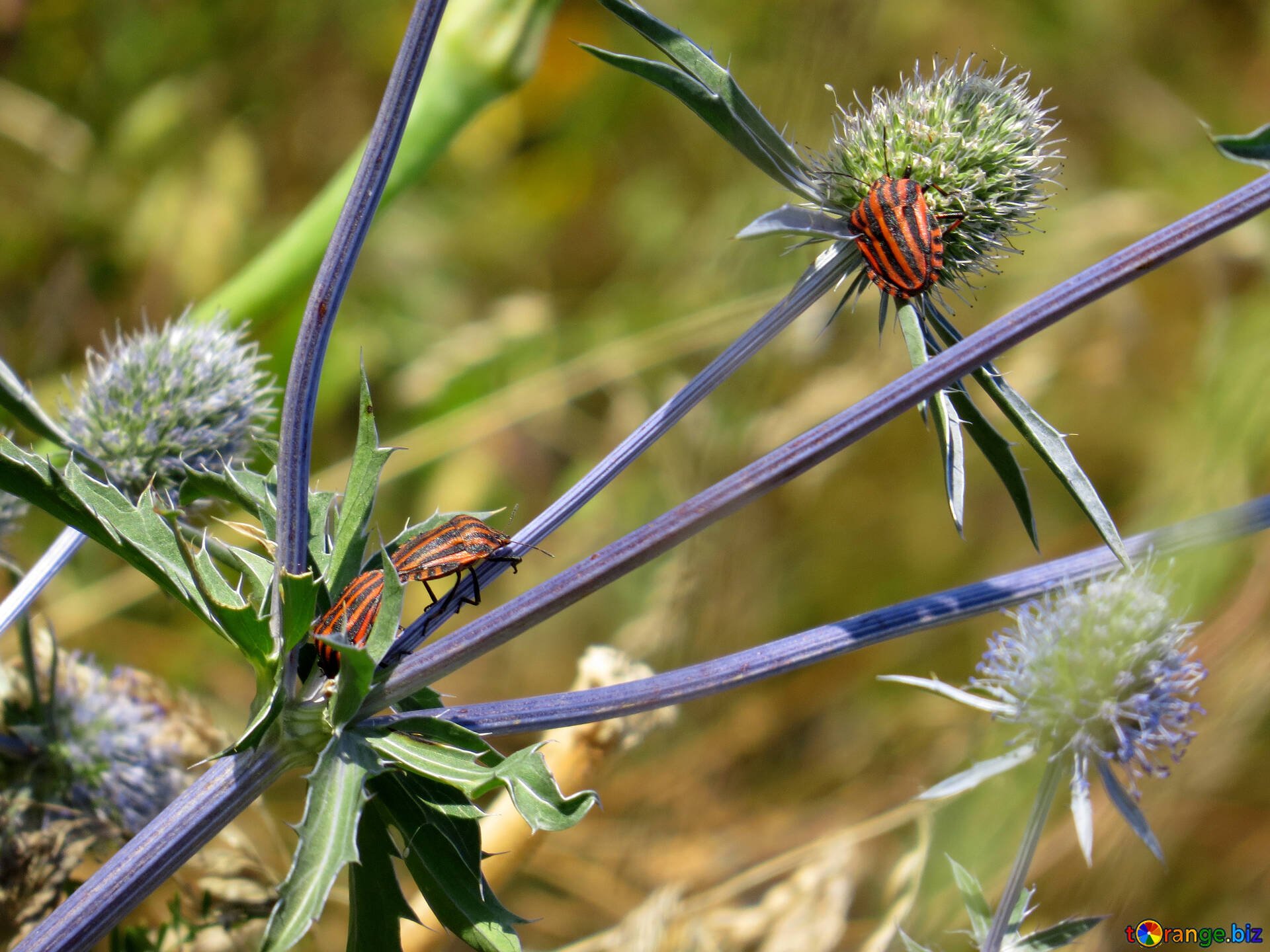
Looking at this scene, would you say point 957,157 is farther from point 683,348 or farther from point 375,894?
point 683,348

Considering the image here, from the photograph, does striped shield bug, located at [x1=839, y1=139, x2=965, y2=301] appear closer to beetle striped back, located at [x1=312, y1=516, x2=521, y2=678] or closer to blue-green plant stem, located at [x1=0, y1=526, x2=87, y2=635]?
beetle striped back, located at [x1=312, y1=516, x2=521, y2=678]

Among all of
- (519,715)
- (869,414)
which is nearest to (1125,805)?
(869,414)

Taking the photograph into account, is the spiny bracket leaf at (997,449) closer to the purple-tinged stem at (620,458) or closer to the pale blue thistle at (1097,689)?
the pale blue thistle at (1097,689)

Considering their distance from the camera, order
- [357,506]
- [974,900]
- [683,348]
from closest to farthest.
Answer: [357,506] → [974,900] → [683,348]

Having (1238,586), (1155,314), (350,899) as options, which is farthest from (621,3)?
(1155,314)

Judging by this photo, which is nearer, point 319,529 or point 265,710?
point 265,710


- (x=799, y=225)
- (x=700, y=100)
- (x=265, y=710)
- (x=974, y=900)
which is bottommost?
(x=974, y=900)
